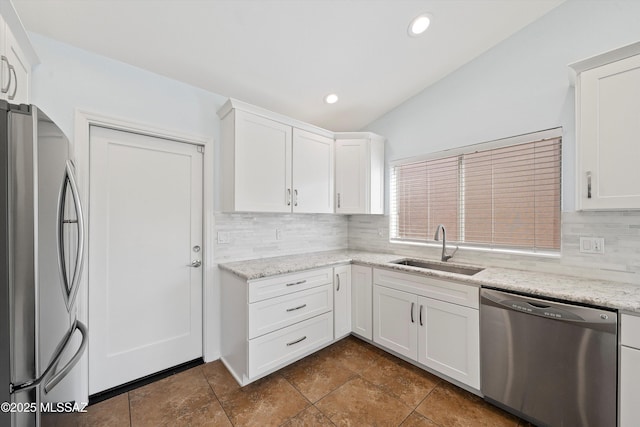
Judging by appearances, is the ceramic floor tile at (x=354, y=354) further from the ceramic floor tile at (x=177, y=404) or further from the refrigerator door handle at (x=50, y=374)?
the refrigerator door handle at (x=50, y=374)

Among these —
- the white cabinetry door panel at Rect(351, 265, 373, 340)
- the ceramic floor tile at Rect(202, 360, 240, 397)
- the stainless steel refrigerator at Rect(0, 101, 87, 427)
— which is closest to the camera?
the stainless steel refrigerator at Rect(0, 101, 87, 427)

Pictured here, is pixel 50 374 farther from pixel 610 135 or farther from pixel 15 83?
pixel 610 135

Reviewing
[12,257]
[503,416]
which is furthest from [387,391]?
[12,257]

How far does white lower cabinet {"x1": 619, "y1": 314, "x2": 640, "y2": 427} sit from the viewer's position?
126 cm

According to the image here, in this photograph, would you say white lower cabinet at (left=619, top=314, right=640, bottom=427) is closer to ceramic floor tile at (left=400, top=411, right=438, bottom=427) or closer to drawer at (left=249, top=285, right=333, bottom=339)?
ceramic floor tile at (left=400, top=411, right=438, bottom=427)

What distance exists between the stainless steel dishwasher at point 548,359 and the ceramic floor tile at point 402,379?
41 cm

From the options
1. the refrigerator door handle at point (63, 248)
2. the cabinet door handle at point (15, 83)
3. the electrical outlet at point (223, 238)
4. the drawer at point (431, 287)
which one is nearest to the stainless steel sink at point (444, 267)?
the drawer at point (431, 287)

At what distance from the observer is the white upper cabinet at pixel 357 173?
2896mm

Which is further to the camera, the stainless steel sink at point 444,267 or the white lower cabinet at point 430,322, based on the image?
the stainless steel sink at point 444,267

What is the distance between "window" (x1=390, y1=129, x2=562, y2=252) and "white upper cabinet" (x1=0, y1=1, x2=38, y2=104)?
301 centimetres

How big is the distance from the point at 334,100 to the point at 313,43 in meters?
0.77

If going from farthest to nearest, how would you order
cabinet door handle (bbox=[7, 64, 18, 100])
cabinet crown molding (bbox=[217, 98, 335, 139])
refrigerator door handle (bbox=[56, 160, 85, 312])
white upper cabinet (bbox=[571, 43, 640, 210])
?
1. cabinet crown molding (bbox=[217, 98, 335, 139])
2. white upper cabinet (bbox=[571, 43, 640, 210])
3. cabinet door handle (bbox=[7, 64, 18, 100])
4. refrigerator door handle (bbox=[56, 160, 85, 312])

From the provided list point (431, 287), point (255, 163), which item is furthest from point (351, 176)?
point (431, 287)

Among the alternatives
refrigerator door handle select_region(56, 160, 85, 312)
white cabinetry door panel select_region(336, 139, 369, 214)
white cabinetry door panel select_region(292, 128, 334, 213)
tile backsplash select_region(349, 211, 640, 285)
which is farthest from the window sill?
refrigerator door handle select_region(56, 160, 85, 312)
